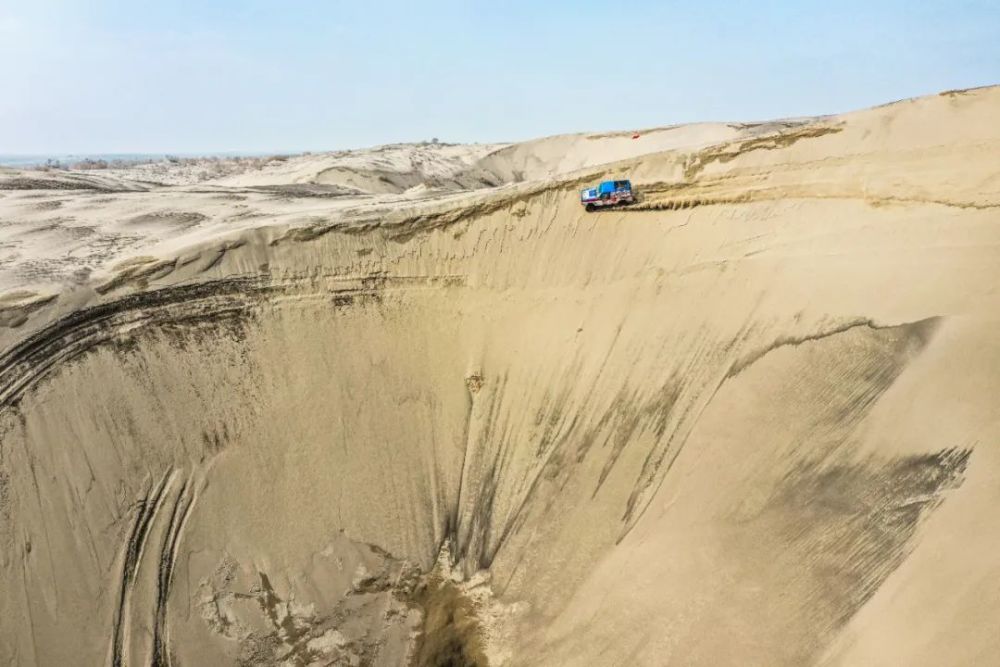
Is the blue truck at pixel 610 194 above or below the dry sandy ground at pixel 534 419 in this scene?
above

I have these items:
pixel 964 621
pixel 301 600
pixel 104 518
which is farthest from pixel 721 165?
pixel 104 518

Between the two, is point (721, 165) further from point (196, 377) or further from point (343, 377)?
point (196, 377)

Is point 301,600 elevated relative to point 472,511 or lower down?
lower down

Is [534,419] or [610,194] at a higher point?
[610,194]

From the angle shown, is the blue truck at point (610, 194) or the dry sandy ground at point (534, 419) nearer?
the dry sandy ground at point (534, 419)

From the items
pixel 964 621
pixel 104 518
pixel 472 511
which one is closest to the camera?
pixel 964 621

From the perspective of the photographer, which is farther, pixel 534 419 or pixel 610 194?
pixel 610 194
